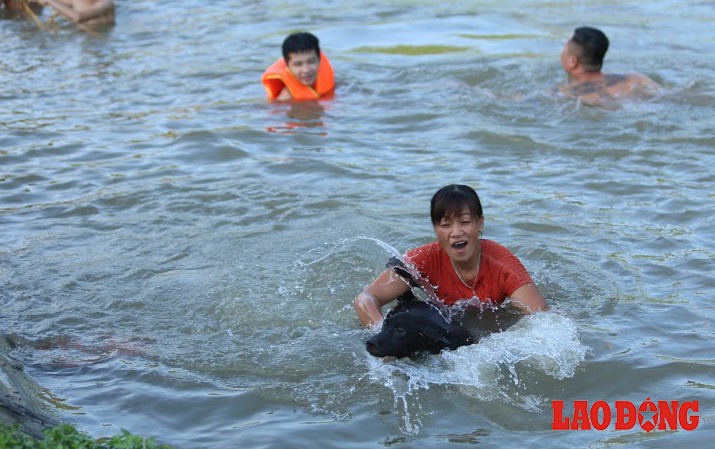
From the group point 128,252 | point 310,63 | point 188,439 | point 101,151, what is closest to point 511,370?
point 188,439

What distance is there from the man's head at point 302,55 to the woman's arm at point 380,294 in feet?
16.3

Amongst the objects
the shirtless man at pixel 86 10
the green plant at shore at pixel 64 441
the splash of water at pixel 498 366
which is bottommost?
the splash of water at pixel 498 366

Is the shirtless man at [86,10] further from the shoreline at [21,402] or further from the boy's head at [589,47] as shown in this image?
the shoreline at [21,402]

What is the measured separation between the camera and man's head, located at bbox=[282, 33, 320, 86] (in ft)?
33.2

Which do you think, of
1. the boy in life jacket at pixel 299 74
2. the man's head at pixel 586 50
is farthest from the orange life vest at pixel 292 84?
the man's head at pixel 586 50

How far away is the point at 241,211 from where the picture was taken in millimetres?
7578

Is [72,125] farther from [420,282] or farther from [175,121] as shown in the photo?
[420,282]

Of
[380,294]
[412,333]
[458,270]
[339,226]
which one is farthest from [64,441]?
[339,226]

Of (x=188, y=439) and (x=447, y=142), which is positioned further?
(x=447, y=142)

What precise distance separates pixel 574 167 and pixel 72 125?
14.5 feet

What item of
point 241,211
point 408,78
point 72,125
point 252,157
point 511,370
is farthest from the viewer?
point 408,78

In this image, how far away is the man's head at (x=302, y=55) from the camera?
10.1 m

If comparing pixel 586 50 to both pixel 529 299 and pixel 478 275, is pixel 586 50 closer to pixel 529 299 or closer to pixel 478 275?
pixel 478 275

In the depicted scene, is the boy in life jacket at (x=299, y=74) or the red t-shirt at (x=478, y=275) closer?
the red t-shirt at (x=478, y=275)
